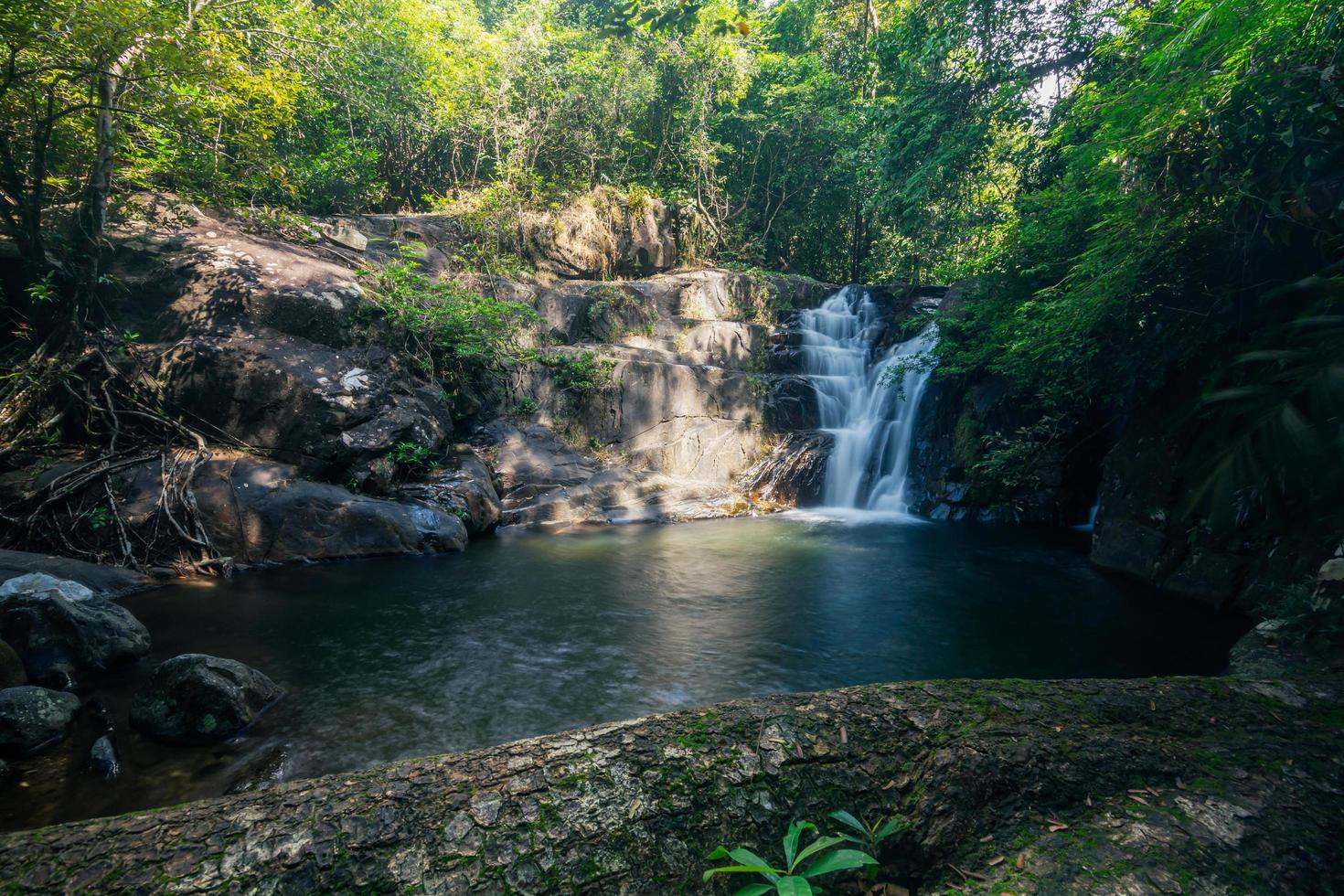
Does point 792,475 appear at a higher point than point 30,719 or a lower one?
higher

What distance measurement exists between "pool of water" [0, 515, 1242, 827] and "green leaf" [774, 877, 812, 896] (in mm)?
3268

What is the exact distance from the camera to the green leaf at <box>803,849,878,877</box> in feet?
3.88

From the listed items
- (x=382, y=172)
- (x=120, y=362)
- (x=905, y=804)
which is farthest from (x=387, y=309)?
(x=905, y=804)

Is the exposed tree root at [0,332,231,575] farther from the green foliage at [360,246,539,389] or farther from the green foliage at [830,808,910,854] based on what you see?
the green foliage at [830,808,910,854]

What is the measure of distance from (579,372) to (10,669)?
1018 centimetres

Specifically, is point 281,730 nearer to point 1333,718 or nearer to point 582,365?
point 1333,718

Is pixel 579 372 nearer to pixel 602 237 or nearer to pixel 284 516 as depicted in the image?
pixel 602 237

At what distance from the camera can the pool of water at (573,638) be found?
12.7 feet

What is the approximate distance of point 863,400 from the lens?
48.3 ft

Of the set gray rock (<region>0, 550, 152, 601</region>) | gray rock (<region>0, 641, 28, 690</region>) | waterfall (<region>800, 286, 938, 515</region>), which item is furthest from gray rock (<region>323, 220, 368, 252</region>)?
waterfall (<region>800, 286, 938, 515</region>)

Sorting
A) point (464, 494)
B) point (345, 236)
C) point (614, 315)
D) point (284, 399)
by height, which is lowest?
point (464, 494)

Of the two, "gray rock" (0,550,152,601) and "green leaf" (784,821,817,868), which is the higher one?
"green leaf" (784,821,817,868)

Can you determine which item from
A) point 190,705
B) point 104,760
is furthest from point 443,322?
point 104,760

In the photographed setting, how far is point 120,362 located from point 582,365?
7673 mm
